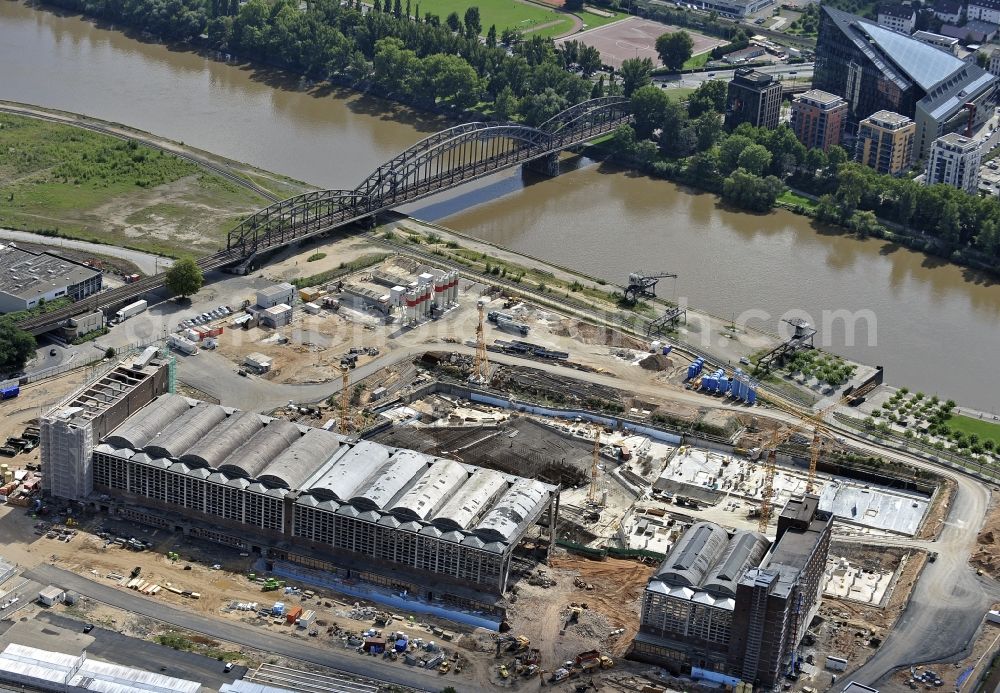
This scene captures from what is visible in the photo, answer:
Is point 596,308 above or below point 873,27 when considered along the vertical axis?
below

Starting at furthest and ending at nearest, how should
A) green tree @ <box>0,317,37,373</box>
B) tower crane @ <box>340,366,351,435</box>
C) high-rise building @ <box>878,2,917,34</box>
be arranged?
high-rise building @ <box>878,2,917,34</box> < green tree @ <box>0,317,37,373</box> < tower crane @ <box>340,366,351,435</box>

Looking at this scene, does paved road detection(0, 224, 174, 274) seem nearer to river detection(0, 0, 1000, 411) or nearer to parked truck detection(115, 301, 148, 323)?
parked truck detection(115, 301, 148, 323)

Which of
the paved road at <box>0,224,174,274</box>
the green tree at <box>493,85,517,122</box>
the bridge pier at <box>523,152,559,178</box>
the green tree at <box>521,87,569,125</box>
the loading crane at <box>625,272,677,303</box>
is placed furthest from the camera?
the green tree at <box>493,85,517,122</box>

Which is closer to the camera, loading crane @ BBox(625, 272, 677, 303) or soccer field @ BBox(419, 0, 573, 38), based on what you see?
loading crane @ BBox(625, 272, 677, 303)

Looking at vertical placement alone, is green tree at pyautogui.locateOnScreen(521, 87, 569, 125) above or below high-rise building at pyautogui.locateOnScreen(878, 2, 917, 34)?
below

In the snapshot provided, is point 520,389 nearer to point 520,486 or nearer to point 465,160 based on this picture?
point 520,486

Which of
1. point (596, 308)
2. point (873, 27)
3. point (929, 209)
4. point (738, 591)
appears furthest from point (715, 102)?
point (738, 591)

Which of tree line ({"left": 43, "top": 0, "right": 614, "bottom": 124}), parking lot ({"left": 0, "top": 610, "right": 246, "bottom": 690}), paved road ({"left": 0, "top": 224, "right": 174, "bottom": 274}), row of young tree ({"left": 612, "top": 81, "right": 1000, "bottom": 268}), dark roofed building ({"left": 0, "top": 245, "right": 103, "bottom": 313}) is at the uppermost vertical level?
tree line ({"left": 43, "top": 0, "right": 614, "bottom": 124})

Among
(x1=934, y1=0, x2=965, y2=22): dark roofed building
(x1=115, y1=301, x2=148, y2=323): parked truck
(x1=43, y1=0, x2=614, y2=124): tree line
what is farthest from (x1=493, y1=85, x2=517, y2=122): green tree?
(x1=115, y1=301, x2=148, y2=323): parked truck
